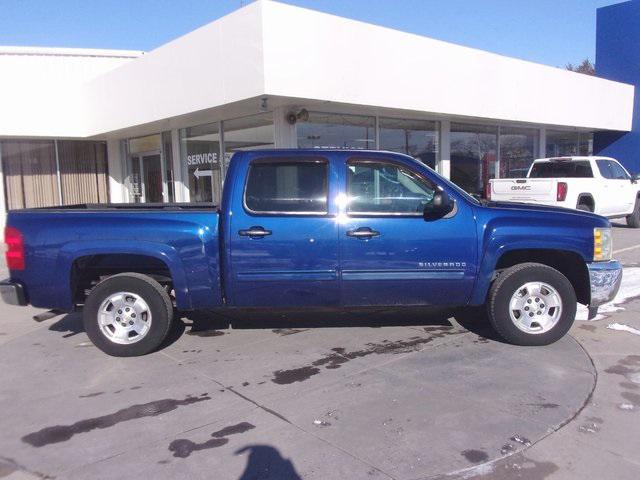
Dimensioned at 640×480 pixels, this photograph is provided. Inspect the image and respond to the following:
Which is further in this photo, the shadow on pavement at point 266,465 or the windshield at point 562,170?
the windshield at point 562,170

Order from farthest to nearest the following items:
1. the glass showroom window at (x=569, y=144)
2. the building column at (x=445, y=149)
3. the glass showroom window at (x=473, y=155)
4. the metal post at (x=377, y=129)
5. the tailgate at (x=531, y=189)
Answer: the glass showroom window at (x=569, y=144) < the glass showroom window at (x=473, y=155) < the building column at (x=445, y=149) < the metal post at (x=377, y=129) < the tailgate at (x=531, y=189)

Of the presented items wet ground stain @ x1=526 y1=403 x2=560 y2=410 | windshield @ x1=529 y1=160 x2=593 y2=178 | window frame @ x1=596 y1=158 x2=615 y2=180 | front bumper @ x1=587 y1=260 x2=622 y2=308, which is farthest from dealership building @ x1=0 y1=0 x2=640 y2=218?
wet ground stain @ x1=526 y1=403 x2=560 y2=410

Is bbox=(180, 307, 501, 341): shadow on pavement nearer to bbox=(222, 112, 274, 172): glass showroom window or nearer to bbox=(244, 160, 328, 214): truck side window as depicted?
bbox=(244, 160, 328, 214): truck side window

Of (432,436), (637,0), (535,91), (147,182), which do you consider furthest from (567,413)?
(637,0)

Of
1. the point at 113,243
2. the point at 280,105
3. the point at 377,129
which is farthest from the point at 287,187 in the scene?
the point at 377,129

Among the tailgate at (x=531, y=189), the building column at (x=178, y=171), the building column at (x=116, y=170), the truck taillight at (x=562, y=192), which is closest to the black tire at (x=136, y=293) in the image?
the tailgate at (x=531, y=189)

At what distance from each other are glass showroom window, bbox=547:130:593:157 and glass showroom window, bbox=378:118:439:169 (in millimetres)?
7820

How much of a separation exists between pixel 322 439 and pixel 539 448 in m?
1.39

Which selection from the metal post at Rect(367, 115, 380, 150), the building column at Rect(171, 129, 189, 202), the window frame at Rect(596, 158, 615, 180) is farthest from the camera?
the building column at Rect(171, 129, 189, 202)

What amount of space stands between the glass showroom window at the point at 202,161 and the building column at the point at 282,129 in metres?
2.56

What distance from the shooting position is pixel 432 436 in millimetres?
3537

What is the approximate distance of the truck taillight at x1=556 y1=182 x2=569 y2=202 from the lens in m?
12.1

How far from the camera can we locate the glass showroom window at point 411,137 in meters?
13.1

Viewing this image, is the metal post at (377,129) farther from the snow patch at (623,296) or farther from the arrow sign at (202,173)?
Answer: the snow patch at (623,296)
